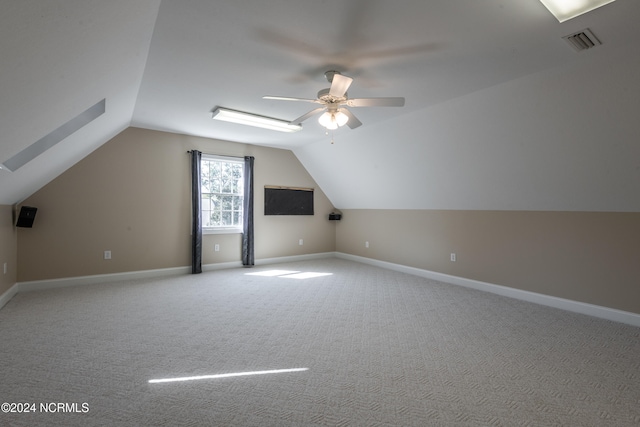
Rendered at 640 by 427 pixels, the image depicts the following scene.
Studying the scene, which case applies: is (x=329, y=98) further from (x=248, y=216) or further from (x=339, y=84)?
(x=248, y=216)

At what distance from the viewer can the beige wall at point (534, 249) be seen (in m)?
3.33

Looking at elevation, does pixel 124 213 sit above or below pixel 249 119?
below

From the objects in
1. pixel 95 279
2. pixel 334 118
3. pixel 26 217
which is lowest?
pixel 95 279

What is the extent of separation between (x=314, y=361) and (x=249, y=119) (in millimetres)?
3324

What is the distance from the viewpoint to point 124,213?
4.96m

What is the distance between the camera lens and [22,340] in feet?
9.10

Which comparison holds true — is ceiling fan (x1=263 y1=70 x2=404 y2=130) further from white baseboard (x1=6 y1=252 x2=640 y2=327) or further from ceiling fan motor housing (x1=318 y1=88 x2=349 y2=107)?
white baseboard (x1=6 y1=252 x2=640 y2=327)

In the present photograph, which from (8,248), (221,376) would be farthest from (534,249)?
(8,248)

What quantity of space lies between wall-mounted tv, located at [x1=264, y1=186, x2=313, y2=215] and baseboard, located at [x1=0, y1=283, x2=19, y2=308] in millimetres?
3913

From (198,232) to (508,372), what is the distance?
4872 millimetres

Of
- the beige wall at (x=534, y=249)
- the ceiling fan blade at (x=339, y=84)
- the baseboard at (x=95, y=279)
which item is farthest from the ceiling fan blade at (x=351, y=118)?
the baseboard at (x=95, y=279)

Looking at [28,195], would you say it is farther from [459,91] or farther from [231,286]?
[459,91]

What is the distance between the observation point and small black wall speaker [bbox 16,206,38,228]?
4109 mm

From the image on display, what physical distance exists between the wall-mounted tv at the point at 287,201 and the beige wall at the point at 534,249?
193 cm
